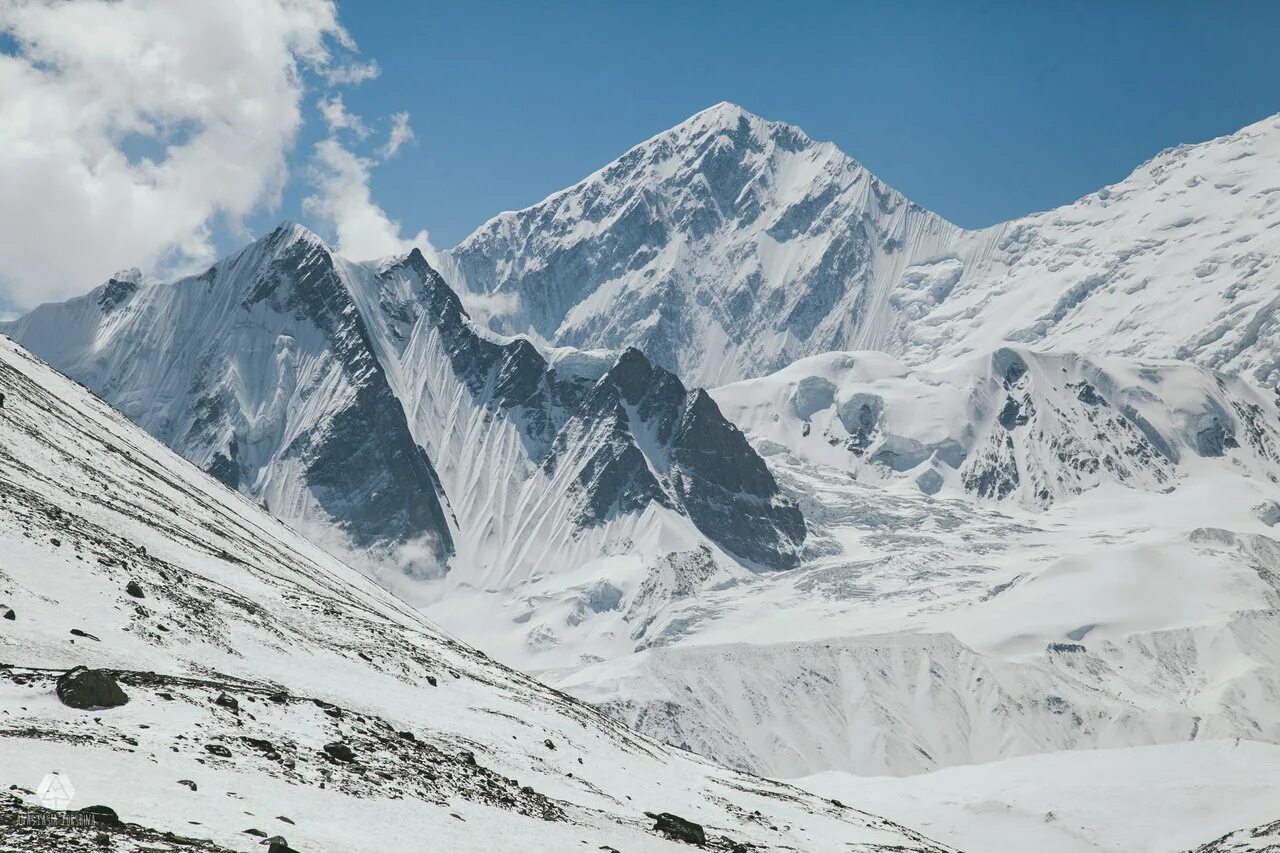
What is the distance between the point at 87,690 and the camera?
4044cm

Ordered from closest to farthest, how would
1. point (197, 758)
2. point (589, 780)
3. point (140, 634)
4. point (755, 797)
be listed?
point (197, 758) < point (140, 634) < point (589, 780) < point (755, 797)

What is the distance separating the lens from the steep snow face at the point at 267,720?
1442 inches

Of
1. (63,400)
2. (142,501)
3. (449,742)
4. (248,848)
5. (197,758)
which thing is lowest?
(248,848)

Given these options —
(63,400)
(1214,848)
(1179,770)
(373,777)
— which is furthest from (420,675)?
(1179,770)

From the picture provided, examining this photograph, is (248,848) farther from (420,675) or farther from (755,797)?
(755,797)

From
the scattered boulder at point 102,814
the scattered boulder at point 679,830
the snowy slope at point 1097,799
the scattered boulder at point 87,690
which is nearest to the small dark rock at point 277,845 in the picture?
the scattered boulder at point 102,814

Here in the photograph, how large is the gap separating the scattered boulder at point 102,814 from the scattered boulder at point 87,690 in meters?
9.37

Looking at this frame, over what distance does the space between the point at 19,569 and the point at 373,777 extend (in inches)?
826

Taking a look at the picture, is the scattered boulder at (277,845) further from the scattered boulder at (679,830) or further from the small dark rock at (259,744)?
the scattered boulder at (679,830)

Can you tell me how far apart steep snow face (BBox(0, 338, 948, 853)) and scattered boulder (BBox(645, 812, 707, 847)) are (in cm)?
94

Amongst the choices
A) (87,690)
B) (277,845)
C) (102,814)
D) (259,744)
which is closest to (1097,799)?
(259,744)

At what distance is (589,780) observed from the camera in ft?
198

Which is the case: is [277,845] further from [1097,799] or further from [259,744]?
[1097,799]

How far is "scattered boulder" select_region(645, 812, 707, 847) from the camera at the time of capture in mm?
50875
